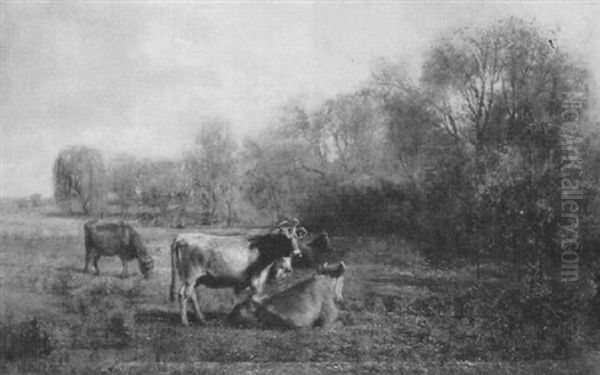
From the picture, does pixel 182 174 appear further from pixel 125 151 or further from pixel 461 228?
pixel 461 228

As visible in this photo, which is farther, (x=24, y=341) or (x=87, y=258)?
(x=87, y=258)

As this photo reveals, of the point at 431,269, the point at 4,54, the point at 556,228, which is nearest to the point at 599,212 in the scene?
the point at 556,228

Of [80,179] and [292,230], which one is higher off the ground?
[80,179]

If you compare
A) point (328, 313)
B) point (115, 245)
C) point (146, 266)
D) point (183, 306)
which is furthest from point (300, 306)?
point (115, 245)

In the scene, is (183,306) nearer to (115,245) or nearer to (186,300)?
(186,300)

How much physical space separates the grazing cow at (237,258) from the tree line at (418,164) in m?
0.18

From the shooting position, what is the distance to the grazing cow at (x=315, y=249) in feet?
20.4

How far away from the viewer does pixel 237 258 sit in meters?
6.29

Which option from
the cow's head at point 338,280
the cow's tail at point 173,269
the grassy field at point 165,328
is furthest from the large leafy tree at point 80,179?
the cow's head at point 338,280

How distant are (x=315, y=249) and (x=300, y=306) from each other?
468 millimetres

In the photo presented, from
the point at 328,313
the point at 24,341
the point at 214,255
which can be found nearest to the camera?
the point at 24,341

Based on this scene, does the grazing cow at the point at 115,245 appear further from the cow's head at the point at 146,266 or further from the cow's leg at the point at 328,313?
the cow's leg at the point at 328,313

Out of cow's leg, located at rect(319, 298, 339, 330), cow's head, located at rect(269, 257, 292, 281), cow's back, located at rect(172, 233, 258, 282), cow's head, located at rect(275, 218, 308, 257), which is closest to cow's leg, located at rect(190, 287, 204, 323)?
cow's back, located at rect(172, 233, 258, 282)

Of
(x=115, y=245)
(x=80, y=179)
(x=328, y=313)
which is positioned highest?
(x=80, y=179)
